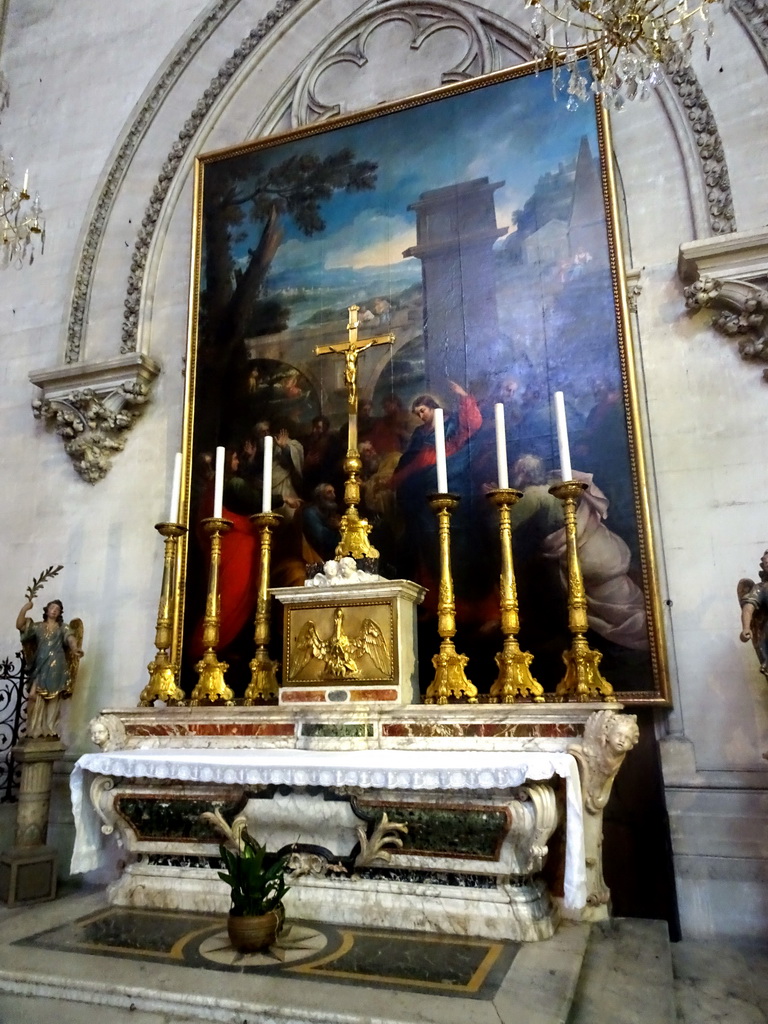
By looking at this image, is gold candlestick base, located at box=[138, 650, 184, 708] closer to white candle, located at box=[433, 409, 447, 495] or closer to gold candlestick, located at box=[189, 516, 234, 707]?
gold candlestick, located at box=[189, 516, 234, 707]

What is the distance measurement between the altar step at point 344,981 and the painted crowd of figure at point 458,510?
6.02 feet

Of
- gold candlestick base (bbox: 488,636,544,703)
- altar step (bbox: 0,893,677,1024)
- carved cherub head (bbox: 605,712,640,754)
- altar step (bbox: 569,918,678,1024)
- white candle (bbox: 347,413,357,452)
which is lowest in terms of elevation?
altar step (bbox: 569,918,678,1024)

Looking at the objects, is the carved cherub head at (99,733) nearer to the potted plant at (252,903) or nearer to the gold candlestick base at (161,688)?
the gold candlestick base at (161,688)

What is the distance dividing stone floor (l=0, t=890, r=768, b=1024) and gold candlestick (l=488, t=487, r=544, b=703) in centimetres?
114

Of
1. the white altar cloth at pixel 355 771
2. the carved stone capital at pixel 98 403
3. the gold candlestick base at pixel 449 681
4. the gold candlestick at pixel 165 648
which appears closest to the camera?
the white altar cloth at pixel 355 771

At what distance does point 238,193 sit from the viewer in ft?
22.0

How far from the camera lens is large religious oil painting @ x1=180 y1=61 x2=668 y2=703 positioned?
4980 mm

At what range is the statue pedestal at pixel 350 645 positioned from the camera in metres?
4.36

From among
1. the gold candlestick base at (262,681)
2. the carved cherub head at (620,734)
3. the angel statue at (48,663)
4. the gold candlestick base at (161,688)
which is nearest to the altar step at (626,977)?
the carved cherub head at (620,734)

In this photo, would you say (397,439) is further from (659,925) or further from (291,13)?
(291,13)

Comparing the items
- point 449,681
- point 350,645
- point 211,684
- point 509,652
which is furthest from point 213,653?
point 509,652

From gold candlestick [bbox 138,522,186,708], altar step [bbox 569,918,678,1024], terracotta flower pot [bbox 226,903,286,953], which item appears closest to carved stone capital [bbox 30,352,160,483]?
gold candlestick [bbox 138,522,186,708]

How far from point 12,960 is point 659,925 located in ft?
9.76

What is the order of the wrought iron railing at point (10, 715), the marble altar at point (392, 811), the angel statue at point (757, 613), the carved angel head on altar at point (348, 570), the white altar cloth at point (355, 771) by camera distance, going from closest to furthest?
the white altar cloth at point (355, 771)
the marble altar at point (392, 811)
the angel statue at point (757, 613)
the carved angel head on altar at point (348, 570)
the wrought iron railing at point (10, 715)
